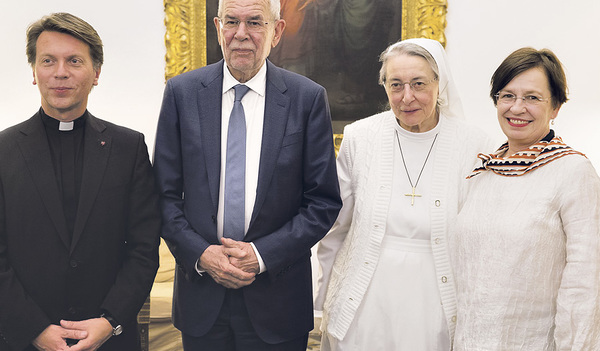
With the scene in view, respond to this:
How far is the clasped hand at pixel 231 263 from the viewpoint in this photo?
1862mm

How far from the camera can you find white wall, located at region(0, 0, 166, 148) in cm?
432

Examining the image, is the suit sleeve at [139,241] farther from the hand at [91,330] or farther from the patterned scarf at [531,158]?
the patterned scarf at [531,158]

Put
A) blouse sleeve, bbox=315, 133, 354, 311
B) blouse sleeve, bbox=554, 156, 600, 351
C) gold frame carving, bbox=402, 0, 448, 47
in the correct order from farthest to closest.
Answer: gold frame carving, bbox=402, 0, 448, 47
blouse sleeve, bbox=315, 133, 354, 311
blouse sleeve, bbox=554, 156, 600, 351

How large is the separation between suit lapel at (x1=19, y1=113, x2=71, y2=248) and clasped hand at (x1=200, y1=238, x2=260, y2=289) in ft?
1.60

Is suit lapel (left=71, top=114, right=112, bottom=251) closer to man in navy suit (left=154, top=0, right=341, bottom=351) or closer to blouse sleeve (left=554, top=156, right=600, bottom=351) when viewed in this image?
man in navy suit (left=154, top=0, right=341, bottom=351)

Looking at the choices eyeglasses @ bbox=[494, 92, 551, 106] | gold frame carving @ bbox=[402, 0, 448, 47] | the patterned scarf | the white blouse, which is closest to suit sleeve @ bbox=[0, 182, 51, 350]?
the white blouse

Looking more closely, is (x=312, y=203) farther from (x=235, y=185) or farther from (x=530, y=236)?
(x=530, y=236)

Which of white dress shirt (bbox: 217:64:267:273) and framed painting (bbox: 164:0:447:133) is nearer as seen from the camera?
white dress shirt (bbox: 217:64:267:273)

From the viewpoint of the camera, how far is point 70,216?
1.82m

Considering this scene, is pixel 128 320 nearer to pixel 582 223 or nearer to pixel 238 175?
pixel 238 175

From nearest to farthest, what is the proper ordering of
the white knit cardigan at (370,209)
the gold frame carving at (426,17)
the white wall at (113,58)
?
the white knit cardigan at (370,209) < the gold frame carving at (426,17) < the white wall at (113,58)

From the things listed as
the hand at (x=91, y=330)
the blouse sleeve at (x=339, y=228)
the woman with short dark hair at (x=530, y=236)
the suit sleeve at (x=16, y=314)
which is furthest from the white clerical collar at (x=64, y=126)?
the woman with short dark hair at (x=530, y=236)

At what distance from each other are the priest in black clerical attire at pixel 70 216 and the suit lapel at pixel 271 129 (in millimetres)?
419

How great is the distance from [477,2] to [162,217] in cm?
336
